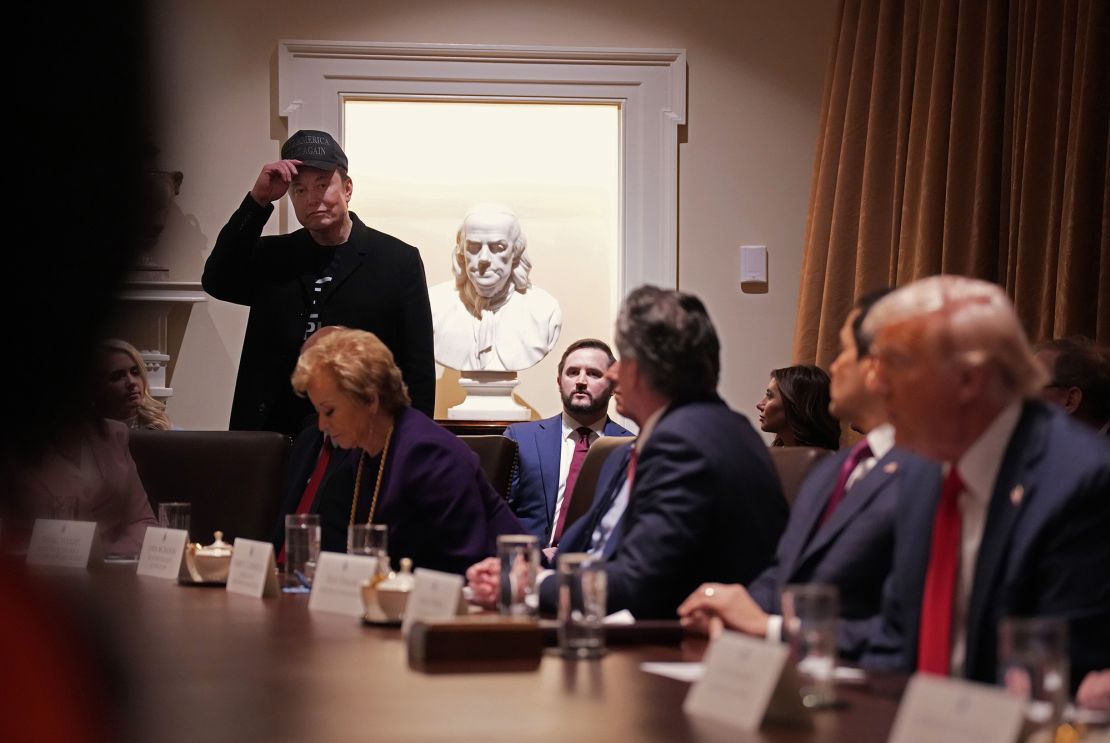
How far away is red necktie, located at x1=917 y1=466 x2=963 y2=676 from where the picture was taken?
66.1 inches

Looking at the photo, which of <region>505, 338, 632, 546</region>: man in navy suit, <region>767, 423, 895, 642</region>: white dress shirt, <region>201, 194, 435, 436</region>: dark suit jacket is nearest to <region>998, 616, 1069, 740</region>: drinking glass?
<region>767, 423, 895, 642</region>: white dress shirt

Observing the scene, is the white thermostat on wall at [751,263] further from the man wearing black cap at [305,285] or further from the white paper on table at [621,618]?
the white paper on table at [621,618]

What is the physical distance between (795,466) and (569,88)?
3518 mm

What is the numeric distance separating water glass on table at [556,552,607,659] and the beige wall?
14.4 ft

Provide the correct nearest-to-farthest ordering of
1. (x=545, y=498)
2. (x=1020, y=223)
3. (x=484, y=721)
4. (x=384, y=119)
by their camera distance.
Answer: (x=484, y=721) → (x=1020, y=223) → (x=545, y=498) → (x=384, y=119)

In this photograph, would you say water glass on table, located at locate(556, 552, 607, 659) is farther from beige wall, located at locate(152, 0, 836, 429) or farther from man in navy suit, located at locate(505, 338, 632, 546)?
beige wall, located at locate(152, 0, 836, 429)

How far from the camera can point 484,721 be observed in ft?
4.19

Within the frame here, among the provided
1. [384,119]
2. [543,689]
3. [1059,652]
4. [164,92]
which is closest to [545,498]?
[384,119]

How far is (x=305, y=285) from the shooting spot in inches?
177

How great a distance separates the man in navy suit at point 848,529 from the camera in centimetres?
195

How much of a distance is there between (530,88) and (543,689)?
484cm

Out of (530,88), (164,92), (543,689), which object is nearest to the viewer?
(164,92)

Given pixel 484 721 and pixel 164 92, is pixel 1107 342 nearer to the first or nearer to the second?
pixel 484 721

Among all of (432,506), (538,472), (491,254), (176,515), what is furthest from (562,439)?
(176,515)
